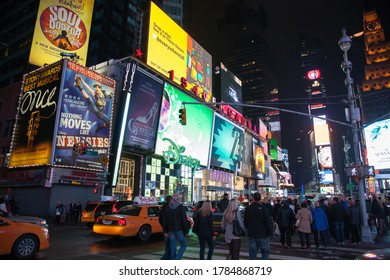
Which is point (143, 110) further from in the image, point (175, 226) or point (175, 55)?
point (175, 226)

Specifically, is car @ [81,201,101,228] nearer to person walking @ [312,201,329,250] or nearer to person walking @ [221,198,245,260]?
person walking @ [312,201,329,250]

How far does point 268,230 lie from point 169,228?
8.88 ft

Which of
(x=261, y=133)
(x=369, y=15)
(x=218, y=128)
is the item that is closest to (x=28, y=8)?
(x=218, y=128)

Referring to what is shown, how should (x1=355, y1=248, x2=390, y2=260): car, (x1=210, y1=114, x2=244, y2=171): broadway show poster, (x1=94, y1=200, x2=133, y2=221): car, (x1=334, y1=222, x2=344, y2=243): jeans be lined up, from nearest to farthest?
1. (x1=355, y1=248, x2=390, y2=260): car
2. (x1=334, y1=222, x2=344, y2=243): jeans
3. (x1=94, y1=200, x2=133, y2=221): car
4. (x1=210, y1=114, x2=244, y2=171): broadway show poster

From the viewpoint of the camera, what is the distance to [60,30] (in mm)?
34906

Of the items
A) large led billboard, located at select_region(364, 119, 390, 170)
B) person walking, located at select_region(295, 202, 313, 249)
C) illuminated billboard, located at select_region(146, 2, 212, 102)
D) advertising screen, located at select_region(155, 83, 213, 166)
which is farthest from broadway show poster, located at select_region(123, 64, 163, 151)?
large led billboard, located at select_region(364, 119, 390, 170)

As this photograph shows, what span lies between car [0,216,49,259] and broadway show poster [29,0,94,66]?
28.4 meters

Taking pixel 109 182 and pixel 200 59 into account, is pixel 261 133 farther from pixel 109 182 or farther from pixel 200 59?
pixel 109 182

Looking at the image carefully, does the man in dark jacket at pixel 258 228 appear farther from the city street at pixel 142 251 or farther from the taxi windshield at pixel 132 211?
the taxi windshield at pixel 132 211

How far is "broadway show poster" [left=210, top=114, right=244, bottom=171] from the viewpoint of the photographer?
56469mm

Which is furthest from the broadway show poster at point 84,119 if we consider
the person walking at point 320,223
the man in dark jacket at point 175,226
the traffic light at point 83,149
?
the man in dark jacket at point 175,226

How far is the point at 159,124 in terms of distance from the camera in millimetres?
40219

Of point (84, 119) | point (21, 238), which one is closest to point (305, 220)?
point (21, 238)

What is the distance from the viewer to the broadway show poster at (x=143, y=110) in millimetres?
35812
